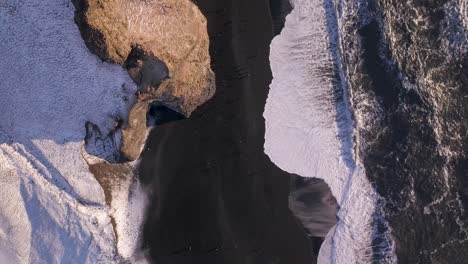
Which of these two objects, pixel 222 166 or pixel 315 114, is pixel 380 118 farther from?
pixel 222 166

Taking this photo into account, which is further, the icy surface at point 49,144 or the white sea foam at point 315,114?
the white sea foam at point 315,114

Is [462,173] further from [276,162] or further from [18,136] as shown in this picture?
[18,136]

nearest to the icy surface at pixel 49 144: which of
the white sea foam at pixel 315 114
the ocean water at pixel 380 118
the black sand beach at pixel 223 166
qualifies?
the black sand beach at pixel 223 166

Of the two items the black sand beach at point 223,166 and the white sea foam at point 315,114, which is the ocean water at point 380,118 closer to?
the white sea foam at point 315,114

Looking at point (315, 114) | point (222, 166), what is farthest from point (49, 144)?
point (315, 114)

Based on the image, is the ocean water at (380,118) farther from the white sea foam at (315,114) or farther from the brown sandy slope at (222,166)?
the brown sandy slope at (222,166)
